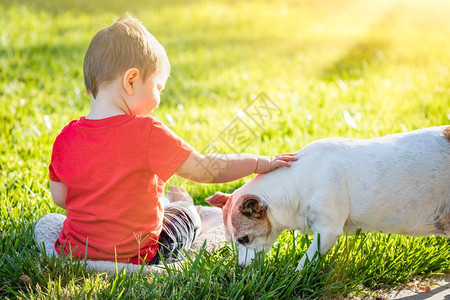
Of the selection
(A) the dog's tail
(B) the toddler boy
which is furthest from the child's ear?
(A) the dog's tail

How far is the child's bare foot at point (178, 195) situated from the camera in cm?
401

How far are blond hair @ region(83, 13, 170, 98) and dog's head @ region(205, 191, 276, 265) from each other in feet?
2.68

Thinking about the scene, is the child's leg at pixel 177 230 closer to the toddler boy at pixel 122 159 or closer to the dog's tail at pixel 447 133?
the toddler boy at pixel 122 159

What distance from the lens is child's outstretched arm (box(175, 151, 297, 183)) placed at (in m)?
2.95

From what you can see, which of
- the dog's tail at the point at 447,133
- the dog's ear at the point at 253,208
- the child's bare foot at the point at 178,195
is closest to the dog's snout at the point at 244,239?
the dog's ear at the point at 253,208

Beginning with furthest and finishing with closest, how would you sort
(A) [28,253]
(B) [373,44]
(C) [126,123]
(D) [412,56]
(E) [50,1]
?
(E) [50,1]
(B) [373,44]
(D) [412,56]
(A) [28,253]
(C) [126,123]

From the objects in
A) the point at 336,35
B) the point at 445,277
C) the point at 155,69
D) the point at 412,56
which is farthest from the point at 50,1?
the point at 445,277

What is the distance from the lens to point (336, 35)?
10.6 meters

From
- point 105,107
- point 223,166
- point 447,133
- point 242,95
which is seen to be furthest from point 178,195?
point 242,95

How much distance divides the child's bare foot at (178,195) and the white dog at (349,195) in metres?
0.98

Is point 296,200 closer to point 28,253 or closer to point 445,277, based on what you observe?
point 445,277

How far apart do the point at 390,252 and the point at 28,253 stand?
197 centimetres

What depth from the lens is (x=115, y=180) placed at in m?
2.94

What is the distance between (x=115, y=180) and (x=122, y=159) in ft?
0.38
